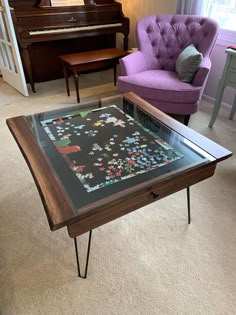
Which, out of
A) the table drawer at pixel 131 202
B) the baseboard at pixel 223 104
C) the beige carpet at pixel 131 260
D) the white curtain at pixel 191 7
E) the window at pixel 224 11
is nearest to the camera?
the table drawer at pixel 131 202

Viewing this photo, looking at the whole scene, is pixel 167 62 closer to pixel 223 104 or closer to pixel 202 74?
pixel 202 74

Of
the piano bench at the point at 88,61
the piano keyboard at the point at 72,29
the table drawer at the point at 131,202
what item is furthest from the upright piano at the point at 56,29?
the table drawer at the point at 131,202

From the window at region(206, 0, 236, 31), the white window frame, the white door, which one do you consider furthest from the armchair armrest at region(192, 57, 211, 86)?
the white door

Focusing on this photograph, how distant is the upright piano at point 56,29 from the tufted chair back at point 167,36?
2.75 feet

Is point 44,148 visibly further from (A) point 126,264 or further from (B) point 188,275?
(B) point 188,275

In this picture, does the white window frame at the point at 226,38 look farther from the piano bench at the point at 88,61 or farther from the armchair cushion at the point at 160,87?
the piano bench at the point at 88,61

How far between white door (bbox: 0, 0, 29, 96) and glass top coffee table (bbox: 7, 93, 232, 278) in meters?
1.50

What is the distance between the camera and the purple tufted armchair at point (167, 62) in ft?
6.84

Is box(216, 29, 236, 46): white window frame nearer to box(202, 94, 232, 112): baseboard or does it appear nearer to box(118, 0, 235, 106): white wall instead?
box(118, 0, 235, 106): white wall

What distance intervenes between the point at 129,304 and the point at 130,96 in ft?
→ 4.05

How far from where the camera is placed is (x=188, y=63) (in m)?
2.14

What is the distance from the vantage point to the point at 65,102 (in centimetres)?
284

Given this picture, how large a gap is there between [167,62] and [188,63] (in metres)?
→ 0.41

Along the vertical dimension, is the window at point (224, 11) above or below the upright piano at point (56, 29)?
above
